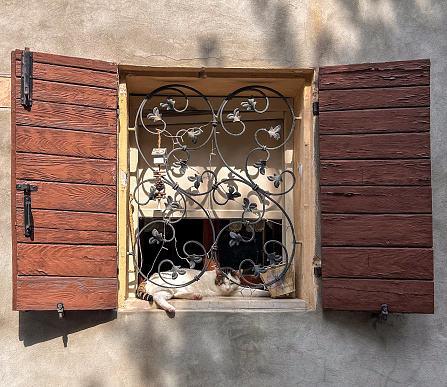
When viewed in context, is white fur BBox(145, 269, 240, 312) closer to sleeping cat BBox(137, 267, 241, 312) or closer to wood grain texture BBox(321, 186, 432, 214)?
sleeping cat BBox(137, 267, 241, 312)

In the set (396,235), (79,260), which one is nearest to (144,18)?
(79,260)

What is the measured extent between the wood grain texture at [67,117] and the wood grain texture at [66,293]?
34.7 inches

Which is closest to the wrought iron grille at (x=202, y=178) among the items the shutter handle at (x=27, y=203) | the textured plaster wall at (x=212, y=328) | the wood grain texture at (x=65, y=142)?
the textured plaster wall at (x=212, y=328)

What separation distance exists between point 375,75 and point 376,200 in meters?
0.75

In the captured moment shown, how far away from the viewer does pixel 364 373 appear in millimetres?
3455

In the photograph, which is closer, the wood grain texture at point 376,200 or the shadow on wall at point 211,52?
the wood grain texture at point 376,200

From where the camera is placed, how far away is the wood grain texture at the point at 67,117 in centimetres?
326

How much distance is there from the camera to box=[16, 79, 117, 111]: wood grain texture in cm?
329

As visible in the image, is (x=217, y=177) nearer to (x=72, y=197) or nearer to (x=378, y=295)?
(x=72, y=197)

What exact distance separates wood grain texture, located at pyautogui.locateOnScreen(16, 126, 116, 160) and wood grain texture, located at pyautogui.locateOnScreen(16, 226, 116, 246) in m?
0.45

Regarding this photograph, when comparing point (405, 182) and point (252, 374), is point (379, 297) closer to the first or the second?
point (405, 182)

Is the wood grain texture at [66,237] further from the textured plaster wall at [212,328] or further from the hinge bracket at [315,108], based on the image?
the hinge bracket at [315,108]

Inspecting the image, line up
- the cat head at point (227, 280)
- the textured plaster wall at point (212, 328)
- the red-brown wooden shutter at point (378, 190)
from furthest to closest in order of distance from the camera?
the cat head at point (227, 280) < the textured plaster wall at point (212, 328) < the red-brown wooden shutter at point (378, 190)

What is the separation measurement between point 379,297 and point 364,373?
0.51m
